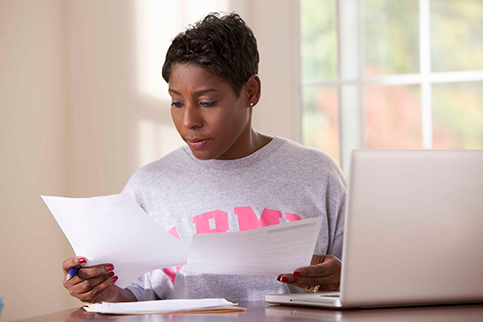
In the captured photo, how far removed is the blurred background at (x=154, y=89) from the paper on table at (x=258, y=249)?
1.18 m

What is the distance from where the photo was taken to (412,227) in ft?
2.70

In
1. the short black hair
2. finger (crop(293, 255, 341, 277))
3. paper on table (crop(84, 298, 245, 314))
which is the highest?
the short black hair

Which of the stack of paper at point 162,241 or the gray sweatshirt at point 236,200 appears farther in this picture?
the gray sweatshirt at point 236,200

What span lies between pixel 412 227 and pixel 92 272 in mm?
603

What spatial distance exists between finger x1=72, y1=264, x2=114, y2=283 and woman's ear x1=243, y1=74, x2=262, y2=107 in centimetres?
59

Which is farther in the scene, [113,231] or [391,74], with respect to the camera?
[391,74]

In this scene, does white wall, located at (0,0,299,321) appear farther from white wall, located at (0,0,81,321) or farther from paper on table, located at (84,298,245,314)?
paper on table, located at (84,298,245,314)

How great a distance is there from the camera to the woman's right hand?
97 centimetres

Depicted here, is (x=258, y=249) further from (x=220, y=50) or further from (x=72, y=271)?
(x=220, y=50)

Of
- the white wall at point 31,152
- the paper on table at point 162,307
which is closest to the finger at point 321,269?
the paper on table at point 162,307

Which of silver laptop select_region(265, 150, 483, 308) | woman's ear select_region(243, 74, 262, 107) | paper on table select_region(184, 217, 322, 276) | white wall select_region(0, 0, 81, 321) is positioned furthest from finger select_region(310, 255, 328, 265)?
white wall select_region(0, 0, 81, 321)

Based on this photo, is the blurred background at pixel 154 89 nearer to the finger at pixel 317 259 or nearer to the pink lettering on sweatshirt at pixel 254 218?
the pink lettering on sweatshirt at pixel 254 218

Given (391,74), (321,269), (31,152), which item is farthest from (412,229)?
(391,74)

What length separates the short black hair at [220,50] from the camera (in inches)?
48.4
